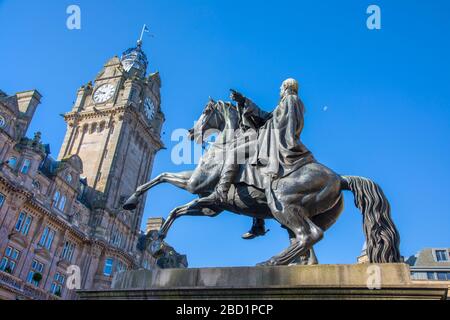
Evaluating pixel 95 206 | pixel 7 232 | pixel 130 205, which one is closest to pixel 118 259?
pixel 95 206

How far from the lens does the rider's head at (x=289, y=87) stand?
8.82 metres

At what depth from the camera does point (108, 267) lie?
173ft

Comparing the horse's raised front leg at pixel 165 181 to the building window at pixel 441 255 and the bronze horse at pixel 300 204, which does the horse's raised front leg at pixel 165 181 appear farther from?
the building window at pixel 441 255

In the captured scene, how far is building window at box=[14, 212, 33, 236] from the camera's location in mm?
39525

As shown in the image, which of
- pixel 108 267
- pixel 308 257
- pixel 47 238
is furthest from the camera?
pixel 108 267

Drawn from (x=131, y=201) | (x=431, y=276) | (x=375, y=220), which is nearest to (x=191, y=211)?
(x=131, y=201)

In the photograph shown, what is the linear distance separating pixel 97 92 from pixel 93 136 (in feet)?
31.0

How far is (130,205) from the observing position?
8984 millimetres

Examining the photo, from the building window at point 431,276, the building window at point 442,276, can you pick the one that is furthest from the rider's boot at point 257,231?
the building window at point 442,276

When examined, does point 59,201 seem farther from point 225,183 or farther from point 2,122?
point 225,183

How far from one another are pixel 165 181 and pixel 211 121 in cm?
186
